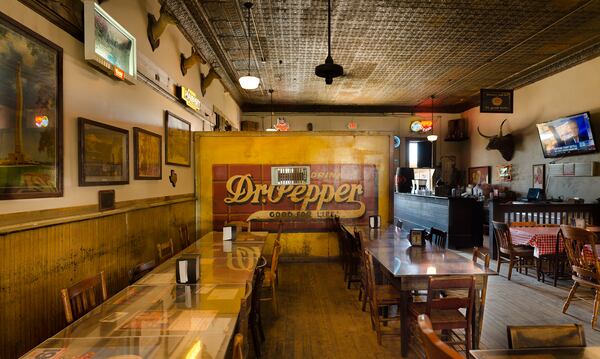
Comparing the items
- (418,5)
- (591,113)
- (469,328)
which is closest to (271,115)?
(418,5)

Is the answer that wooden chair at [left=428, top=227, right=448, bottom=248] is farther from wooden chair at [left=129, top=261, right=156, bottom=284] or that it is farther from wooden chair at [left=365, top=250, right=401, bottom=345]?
wooden chair at [left=129, top=261, right=156, bottom=284]

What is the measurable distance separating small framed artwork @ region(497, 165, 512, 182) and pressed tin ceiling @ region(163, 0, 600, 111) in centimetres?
244

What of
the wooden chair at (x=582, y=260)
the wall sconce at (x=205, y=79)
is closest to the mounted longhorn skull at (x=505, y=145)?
the wooden chair at (x=582, y=260)

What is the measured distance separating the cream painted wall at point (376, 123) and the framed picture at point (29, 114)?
10.5 meters

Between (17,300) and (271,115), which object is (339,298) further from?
(271,115)

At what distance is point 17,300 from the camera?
226cm

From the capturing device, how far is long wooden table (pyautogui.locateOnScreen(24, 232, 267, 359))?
160 centimetres

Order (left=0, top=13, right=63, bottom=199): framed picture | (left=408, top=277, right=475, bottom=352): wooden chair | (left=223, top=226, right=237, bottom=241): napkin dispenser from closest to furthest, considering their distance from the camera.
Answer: (left=0, top=13, right=63, bottom=199): framed picture < (left=408, top=277, right=475, bottom=352): wooden chair < (left=223, top=226, right=237, bottom=241): napkin dispenser

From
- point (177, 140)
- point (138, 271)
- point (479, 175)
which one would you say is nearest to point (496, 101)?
point (479, 175)

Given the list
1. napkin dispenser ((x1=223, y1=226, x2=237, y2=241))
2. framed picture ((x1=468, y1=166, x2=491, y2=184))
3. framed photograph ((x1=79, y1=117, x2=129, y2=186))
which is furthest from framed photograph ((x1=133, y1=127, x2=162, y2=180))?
framed picture ((x1=468, y1=166, x2=491, y2=184))

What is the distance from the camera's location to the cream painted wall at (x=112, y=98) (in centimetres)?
257

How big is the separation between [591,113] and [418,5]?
495 centimetres

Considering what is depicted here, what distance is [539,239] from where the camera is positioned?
Result: 5.32m

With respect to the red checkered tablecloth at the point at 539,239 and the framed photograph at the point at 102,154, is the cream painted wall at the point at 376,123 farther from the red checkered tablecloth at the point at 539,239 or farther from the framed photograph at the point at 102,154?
the framed photograph at the point at 102,154
